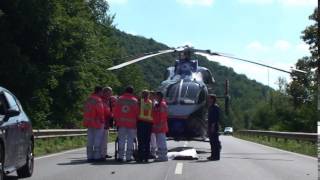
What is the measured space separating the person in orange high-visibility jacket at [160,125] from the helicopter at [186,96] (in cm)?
314

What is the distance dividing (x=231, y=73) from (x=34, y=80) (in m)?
150

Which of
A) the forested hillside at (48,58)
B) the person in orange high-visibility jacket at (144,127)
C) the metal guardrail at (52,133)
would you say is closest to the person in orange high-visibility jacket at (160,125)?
the person in orange high-visibility jacket at (144,127)

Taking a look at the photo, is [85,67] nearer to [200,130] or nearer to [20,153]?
[200,130]

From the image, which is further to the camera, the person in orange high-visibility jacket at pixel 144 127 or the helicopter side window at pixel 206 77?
the helicopter side window at pixel 206 77

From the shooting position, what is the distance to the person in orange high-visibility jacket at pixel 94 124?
16.6m

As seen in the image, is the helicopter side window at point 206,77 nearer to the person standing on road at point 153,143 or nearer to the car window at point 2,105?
the person standing on road at point 153,143

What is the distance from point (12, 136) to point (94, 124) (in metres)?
5.79

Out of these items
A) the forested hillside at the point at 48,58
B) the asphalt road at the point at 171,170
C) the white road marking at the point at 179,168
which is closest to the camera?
the asphalt road at the point at 171,170

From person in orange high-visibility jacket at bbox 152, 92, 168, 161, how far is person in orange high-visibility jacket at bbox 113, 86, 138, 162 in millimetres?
942

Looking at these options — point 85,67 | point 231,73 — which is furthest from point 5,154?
point 231,73

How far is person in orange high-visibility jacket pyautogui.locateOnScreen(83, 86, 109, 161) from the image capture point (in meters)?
16.6

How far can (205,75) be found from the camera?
2448 cm

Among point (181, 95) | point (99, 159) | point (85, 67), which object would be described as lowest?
point (99, 159)

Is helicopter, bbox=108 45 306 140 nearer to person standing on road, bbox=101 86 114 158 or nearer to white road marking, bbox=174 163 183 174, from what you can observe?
person standing on road, bbox=101 86 114 158
